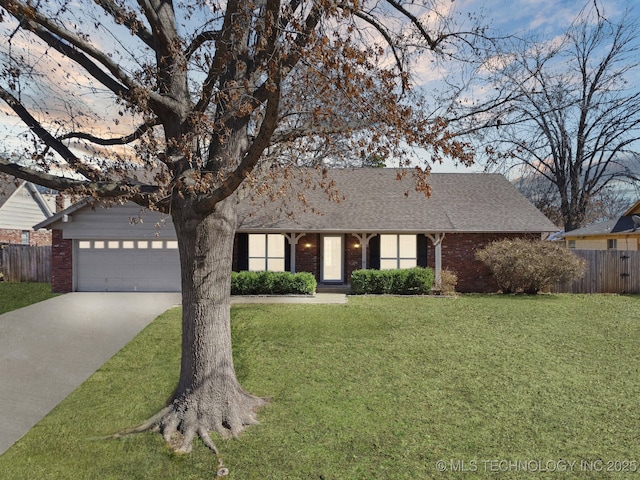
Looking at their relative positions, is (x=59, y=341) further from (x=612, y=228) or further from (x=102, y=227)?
(x=612, y=228)

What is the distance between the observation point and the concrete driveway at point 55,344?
5883mm

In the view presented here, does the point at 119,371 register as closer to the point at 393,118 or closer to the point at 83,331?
the point at 83,331

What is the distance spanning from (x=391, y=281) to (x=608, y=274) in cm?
958

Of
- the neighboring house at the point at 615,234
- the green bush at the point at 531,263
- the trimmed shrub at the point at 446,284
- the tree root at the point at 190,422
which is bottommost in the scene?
the tree root at the point at 190,422

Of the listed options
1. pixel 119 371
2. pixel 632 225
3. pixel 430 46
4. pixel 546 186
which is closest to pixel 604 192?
pixel 546 186

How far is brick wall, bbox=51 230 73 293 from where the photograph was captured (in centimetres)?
1540

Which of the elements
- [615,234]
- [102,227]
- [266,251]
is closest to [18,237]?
[102,227]

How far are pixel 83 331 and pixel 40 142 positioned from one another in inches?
236

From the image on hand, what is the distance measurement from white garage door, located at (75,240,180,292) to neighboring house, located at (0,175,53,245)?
46.8ft

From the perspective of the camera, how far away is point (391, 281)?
14.5 metres

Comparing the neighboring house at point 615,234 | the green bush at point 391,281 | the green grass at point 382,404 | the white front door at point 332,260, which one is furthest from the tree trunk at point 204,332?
the neighboring house at point 615,234

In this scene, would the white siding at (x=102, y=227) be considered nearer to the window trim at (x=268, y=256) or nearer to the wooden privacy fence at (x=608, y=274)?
the window trim at (x=268, y=256)

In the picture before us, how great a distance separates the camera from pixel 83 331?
9.55m

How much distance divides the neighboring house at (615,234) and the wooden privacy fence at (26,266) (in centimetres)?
2979
